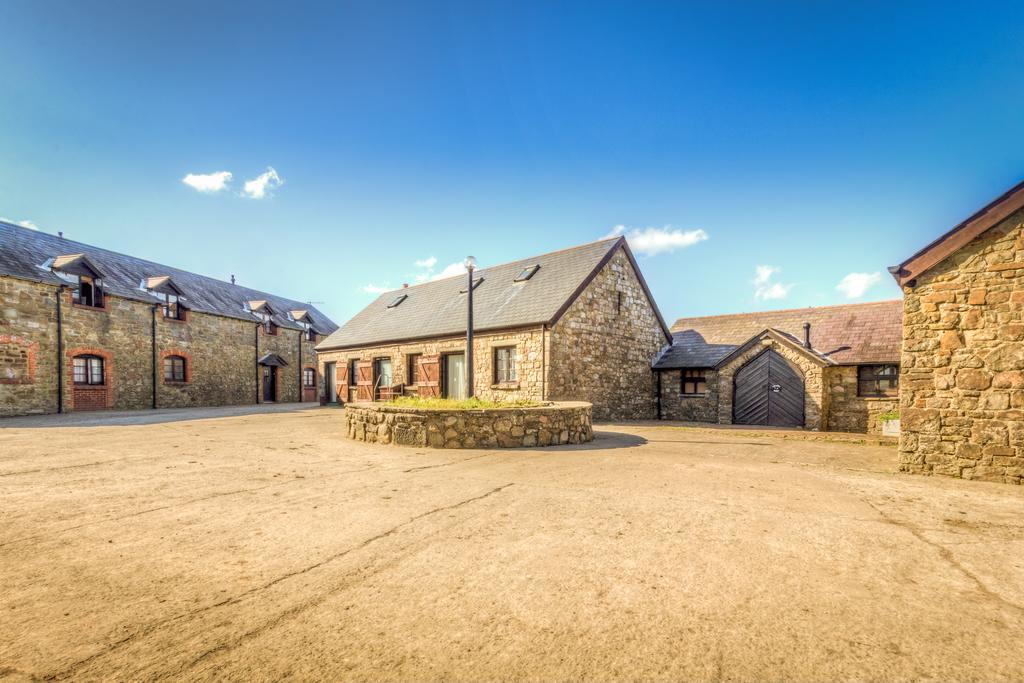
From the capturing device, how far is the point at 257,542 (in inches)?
159

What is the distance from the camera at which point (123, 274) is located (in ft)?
77.0

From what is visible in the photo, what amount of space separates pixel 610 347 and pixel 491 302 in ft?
16.9

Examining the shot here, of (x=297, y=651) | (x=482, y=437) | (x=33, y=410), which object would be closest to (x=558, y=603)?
(x=297, y=651)

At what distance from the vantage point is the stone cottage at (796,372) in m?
16.5

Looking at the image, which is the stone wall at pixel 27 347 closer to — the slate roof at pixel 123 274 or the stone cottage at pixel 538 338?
the slate roof at pixel 123 274

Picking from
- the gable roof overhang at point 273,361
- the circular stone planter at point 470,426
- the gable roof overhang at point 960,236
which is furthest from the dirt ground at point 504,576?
the gable roof overhang at point 273,361

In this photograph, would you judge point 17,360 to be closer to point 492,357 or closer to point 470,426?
point 492,357

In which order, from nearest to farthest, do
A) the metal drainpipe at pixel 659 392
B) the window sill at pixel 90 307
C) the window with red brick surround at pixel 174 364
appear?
the metal drainpipe at pixel 659 392 → the window sill at pixel 90 307 → the window with red brick surround at pixel 174 364

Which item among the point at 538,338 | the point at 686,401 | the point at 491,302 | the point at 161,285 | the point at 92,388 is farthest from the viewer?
the point at 161,285

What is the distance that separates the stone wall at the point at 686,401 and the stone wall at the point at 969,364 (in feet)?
36.2

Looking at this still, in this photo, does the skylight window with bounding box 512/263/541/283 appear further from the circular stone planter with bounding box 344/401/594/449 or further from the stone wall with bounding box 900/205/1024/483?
the stone wall with bounding box 900/205/1024/483

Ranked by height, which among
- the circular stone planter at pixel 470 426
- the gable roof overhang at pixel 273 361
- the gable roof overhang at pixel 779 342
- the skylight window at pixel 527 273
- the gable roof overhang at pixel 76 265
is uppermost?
the gable roof overhang at pixel 76 265

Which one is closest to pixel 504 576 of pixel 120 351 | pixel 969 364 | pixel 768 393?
pixel 969 364

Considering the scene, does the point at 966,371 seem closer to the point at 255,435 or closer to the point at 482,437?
the point at 482,437
